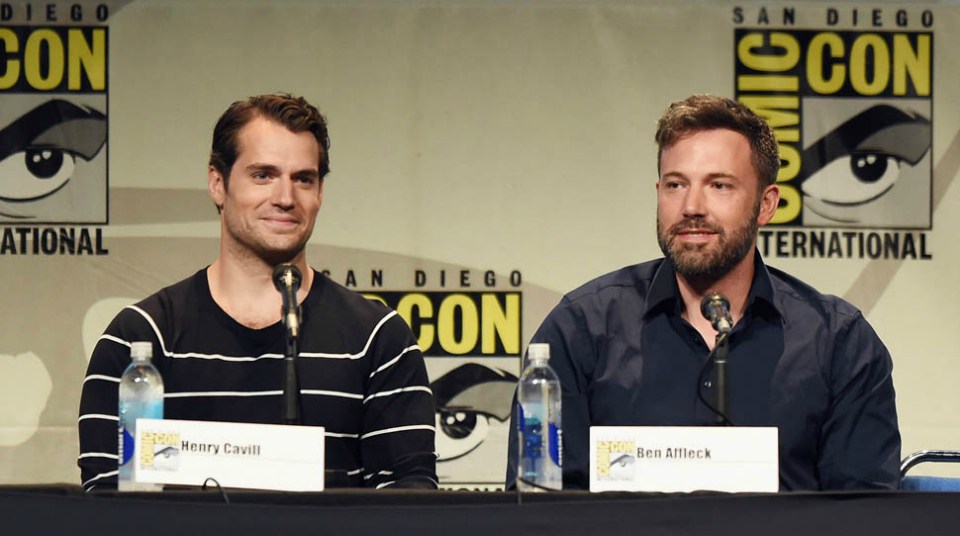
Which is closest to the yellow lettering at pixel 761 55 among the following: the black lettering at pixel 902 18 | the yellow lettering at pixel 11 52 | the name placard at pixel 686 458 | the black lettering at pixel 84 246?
the black lettering at pixel 902 18

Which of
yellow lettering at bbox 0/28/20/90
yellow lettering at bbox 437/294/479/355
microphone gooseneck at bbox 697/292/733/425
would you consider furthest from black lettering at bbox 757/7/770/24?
yellow lettering at bbox 0/28/20/90

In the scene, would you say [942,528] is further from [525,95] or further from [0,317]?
[0,317]

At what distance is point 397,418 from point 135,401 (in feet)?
1.92

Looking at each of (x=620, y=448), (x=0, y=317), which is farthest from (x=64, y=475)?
(x=620, y=448)

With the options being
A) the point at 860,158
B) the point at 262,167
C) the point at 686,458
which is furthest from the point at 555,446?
the point at 860,158

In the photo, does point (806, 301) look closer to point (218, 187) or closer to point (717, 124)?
point (717, 124)

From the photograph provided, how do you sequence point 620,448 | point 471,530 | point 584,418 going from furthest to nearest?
point 584,418 → point 620,448 → point 471,530

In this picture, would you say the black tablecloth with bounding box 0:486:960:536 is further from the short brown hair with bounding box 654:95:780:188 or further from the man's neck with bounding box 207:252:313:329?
the short brown hair with bounding box 654:95:780:188

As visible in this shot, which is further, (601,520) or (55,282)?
(55,282)

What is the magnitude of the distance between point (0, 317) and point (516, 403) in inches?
88.5

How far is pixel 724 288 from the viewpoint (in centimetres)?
285

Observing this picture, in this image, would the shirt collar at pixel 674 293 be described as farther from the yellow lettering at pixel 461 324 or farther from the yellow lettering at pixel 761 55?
the yellow lettering at pixel 761 55

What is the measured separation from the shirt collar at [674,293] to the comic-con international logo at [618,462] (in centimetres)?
70

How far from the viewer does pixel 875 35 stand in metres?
4.27
